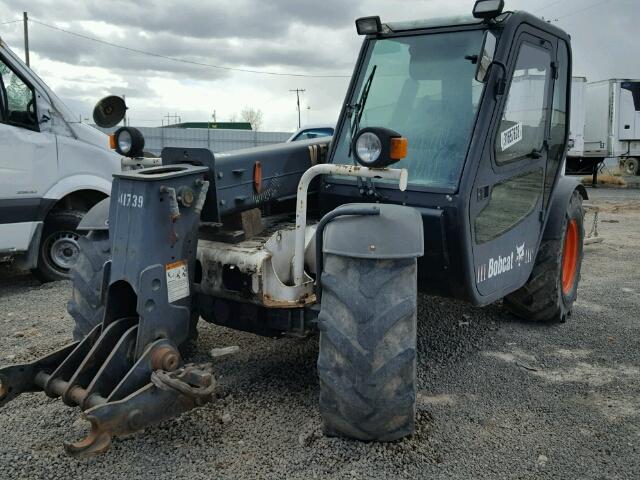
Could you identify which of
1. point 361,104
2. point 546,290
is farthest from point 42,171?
point 546,290

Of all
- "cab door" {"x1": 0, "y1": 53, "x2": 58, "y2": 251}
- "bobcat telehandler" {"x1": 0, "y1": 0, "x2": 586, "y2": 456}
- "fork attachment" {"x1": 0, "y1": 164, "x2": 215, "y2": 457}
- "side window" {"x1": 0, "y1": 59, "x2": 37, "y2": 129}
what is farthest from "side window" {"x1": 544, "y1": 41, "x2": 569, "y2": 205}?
"side window" {"x1": 0, "y1": 59, "x2": 37, "y2": 129}

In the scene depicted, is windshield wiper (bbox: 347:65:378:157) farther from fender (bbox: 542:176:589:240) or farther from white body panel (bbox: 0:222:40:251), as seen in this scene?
white body panel (bbox: 0:222:40:251)

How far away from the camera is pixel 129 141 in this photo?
158 inches

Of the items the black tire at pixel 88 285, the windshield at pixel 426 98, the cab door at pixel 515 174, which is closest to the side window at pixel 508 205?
A: the cab door at pixel 515 174

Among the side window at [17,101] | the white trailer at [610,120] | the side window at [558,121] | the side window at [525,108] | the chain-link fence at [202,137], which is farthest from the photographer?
the white trailer at [610,120]

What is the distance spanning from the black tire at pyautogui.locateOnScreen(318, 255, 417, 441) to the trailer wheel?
22.7 metres

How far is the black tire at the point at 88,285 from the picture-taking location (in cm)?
379

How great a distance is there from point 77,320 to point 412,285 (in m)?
2.11

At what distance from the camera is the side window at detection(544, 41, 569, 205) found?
15.2ft

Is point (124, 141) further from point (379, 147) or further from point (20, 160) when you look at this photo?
point (20, 160)

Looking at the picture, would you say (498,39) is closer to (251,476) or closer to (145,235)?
(145,235)

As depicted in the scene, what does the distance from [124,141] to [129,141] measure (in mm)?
46

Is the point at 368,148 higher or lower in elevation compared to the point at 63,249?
higher

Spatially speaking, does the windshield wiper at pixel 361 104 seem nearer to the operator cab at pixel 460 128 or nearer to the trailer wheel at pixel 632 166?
the operator cab at pixel 460 128
